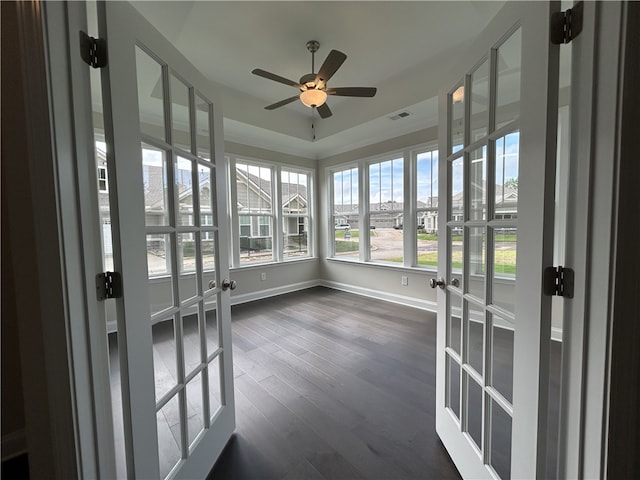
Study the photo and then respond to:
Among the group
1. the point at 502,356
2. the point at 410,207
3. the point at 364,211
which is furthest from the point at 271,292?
the point at 502,356

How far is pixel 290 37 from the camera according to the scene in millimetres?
2516

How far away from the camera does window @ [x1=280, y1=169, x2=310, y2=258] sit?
494 cm

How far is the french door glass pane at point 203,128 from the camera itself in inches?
53.6

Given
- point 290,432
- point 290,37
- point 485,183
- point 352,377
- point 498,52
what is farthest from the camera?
point 290,37

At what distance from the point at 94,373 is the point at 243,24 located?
275 cm

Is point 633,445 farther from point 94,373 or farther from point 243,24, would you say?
point 243,24

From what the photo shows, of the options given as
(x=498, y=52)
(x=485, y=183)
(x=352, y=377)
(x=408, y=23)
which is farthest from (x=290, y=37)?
(x=352, y=377)

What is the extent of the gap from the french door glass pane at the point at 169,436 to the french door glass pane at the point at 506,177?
1.60 m

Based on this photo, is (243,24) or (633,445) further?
(243,24)

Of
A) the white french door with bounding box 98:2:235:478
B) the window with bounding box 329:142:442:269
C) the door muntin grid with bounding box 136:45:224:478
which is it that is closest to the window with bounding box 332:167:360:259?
the window with bounding box 329:142:442:269

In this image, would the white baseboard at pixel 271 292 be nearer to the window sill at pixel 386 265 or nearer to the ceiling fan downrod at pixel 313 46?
the window sill at pixel 386 265

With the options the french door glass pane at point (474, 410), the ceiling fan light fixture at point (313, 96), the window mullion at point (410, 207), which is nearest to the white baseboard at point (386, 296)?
the window mullion at point (410, 207)

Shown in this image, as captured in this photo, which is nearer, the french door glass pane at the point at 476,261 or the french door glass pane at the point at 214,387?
the french door glass pane at the point at 476,261

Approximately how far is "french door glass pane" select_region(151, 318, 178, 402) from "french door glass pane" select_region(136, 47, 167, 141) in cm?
81
